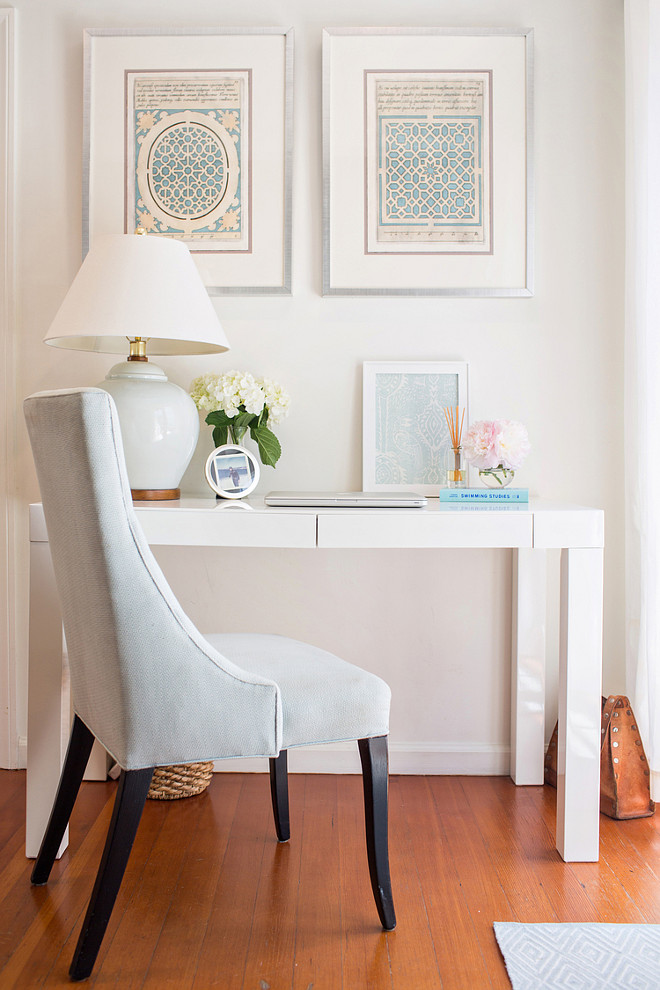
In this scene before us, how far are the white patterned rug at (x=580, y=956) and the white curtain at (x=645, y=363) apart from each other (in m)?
0.62

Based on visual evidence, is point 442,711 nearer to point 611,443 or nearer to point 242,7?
point 611,443

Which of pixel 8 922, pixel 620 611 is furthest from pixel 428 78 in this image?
pixel 8 922

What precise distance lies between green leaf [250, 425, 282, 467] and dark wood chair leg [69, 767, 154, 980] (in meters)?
0.98

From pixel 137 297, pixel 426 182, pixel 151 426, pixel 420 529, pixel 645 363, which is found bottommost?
pixel 420 529

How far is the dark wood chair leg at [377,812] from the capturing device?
1368 mm

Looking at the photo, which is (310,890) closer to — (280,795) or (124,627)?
(280,795)

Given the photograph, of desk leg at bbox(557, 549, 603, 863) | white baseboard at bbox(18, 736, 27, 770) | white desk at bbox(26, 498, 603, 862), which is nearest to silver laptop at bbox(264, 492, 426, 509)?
white desk at bbox(26, 498, 603, 862)

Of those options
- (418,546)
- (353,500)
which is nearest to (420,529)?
(418,546)

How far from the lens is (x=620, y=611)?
2211 millimetres

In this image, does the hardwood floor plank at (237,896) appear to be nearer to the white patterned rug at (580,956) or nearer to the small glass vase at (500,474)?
the white patterned rug at (580,956)

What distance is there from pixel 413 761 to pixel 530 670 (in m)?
0.43

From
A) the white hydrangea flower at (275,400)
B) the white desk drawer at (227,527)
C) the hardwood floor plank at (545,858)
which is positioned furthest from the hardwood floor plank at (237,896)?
the white hydrangea flower at (275,400)

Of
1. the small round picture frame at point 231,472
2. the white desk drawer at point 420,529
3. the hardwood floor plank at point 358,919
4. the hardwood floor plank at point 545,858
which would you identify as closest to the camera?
the hardwood floor plank at point 358,919

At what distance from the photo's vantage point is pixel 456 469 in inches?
82.0
